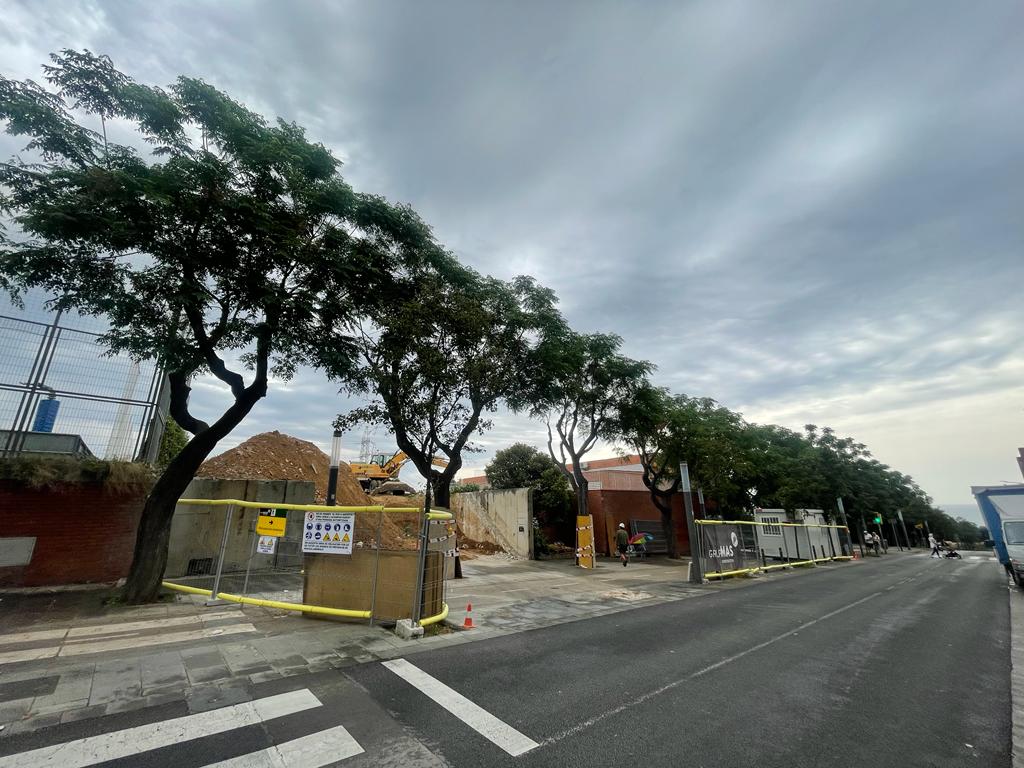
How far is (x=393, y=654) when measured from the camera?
20.8ft

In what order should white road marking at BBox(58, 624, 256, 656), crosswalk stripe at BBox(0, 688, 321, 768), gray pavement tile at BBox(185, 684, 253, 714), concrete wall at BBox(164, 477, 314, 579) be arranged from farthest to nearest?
concrete wall at BBox(164, 477, 314, 579) → white road marking at BBox(58, 624, 256, 656) → gray pavement tile at BBox(185, 684, 253, 714) → crosswalk stripe at BBox(0, 688, 321, 768)

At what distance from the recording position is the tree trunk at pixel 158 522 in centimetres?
862

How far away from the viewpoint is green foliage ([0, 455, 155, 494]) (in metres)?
8.98

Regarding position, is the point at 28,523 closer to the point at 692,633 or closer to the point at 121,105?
the point at 121,105

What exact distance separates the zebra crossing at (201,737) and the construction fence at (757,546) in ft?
46.6

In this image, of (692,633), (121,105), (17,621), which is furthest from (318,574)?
(121,105)

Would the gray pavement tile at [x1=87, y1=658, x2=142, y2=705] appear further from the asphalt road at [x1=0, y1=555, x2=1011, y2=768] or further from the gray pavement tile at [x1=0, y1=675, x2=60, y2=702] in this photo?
the asphalt road at [x1=0, y1=555, x2=1011, y2=768]

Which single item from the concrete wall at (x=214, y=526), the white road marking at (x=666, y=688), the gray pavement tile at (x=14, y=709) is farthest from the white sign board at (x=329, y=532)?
the white road marking at (x=666, y=688)

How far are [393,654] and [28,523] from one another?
903cm

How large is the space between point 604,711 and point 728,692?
179 centimetres

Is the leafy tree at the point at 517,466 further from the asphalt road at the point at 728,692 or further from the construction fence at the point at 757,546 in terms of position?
the asphalt road at the point at 728,692

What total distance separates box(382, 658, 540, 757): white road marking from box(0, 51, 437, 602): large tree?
6655mm

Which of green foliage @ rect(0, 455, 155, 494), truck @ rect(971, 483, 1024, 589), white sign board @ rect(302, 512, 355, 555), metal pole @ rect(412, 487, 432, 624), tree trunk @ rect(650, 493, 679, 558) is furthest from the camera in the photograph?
tree trunk @ rect(650, 493, 679, 558)

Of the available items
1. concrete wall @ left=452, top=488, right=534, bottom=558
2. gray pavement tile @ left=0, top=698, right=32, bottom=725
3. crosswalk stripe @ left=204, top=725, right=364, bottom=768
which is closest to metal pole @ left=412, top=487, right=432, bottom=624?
crosswalk stripe @ left=204, top=725, right=364, bottom=768
